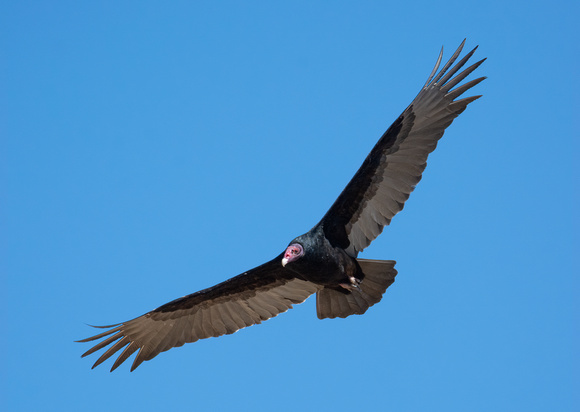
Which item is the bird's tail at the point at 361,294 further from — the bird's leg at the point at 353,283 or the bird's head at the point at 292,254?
the bird's head at the point at 292,254

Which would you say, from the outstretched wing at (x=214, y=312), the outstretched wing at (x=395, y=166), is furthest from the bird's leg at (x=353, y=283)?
the outstretched wing at (x=214, y=312)

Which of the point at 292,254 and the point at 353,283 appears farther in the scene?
the point at 353,283

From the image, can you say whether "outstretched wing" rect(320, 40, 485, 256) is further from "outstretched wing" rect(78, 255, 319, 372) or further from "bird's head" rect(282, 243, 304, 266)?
Result: "outstretched wing" rect(78, 255, 319, 372)

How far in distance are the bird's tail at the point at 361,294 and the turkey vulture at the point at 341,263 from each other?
0.4 inches

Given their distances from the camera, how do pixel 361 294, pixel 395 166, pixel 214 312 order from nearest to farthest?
1. pixel 395 166
2. pixel 361 294
3. pixel 214 312

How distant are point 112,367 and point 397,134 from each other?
4.19m

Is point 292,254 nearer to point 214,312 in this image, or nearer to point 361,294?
point 361,294

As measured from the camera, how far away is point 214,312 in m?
9.09

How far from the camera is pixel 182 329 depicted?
9.09 metres

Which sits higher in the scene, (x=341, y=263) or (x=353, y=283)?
(x=341, y=263)

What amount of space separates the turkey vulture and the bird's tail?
0.04ft

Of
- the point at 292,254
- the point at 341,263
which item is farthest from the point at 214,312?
the point at 341,263

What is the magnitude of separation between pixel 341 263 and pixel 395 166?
47.1 inches

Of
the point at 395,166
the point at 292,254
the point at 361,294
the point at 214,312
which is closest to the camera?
the point at 292,254
